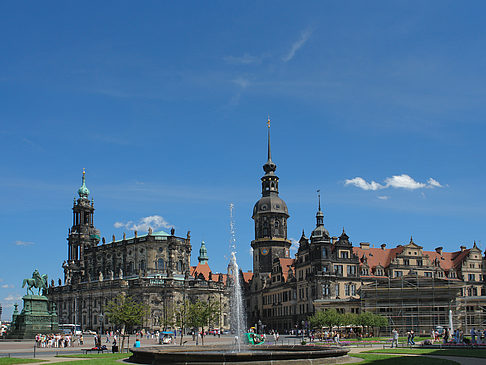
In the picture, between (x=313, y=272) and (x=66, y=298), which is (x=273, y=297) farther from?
(x=66, y=298)

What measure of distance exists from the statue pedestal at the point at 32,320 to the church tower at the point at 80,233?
56288 mm

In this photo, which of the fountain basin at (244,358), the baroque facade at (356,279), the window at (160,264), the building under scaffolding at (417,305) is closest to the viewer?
the fountain basin at (244,358)

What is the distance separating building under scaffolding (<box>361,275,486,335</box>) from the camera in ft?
237

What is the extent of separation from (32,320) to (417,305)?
4581 cm

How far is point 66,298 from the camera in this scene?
113875mm

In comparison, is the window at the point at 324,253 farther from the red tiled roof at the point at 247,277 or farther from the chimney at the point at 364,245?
the red tiled roof at the point at 247,277

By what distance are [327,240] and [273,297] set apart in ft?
75.1

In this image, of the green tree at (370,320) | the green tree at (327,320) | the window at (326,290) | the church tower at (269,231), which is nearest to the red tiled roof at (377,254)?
the window at (326,290)

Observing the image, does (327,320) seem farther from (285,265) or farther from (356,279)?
(285,265)

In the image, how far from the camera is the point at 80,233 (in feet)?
413

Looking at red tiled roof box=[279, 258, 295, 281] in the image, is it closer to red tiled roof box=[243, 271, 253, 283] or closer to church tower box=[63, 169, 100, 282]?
red tiled roof box=[243, 271, 253, 283]

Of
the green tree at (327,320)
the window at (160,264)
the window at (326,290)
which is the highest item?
the window at (160,264)

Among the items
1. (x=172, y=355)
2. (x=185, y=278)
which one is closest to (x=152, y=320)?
(x=185, y=278)

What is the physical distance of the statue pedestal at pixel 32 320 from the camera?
6406cm
